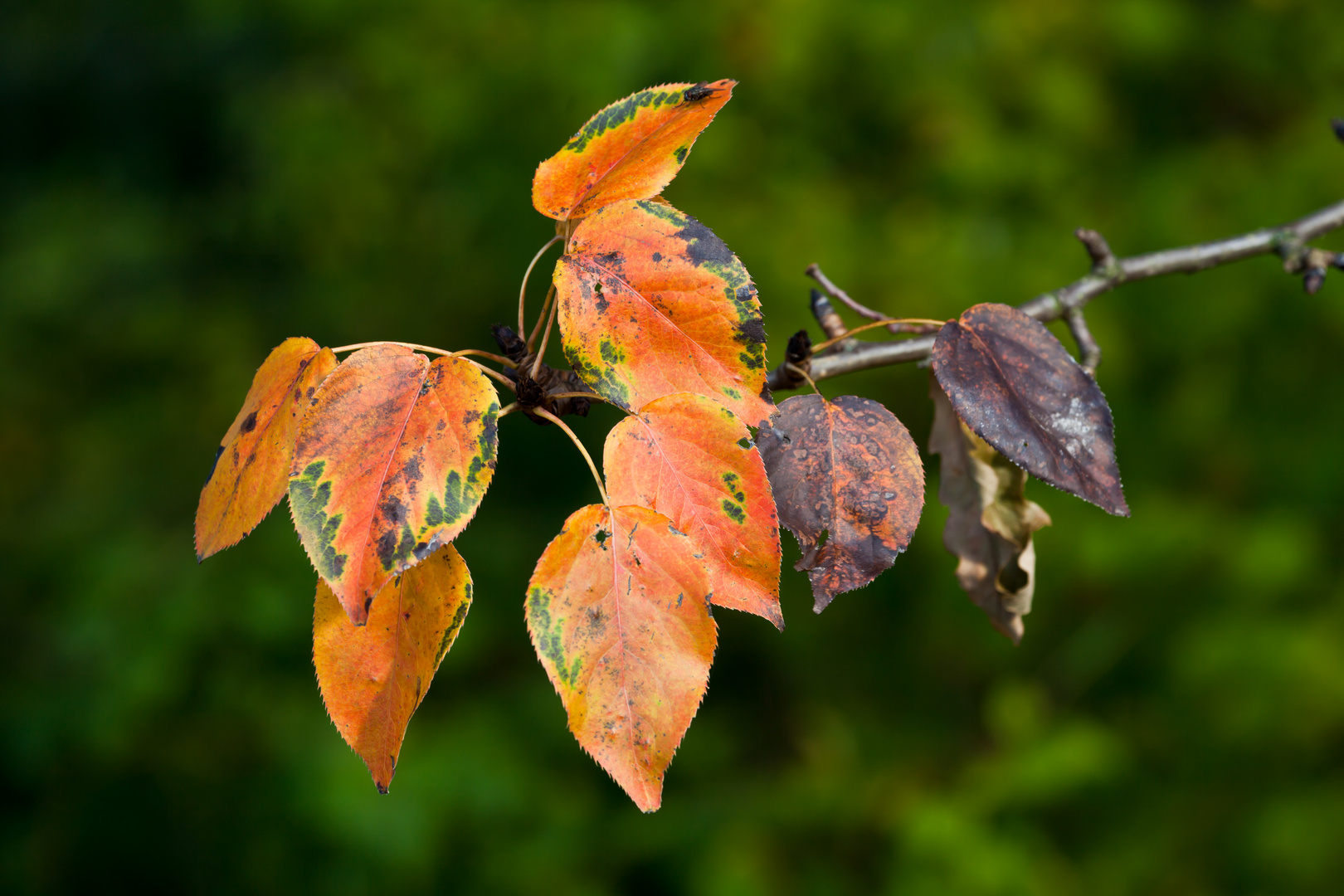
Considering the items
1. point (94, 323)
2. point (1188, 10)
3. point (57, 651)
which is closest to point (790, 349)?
point (1188, 10)

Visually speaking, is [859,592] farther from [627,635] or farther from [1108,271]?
[627,635]

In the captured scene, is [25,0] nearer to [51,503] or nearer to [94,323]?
[94,323]

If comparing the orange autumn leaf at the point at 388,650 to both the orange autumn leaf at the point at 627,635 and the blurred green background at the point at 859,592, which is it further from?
the blurred green background at the point at 859,592

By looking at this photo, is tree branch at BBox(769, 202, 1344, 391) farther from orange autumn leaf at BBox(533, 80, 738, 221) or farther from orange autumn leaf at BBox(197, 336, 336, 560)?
orange autumn leaf at BBox(197, 336, 336, 560)

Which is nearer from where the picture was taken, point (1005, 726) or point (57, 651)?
point (1005, 726)

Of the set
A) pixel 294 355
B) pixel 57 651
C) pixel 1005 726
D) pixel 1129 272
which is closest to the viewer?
pixel 294 355

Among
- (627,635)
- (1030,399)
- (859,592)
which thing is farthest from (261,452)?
(859,592)

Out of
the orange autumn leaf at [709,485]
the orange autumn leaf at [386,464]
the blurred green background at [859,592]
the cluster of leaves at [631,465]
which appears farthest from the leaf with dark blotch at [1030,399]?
the blurred green background at [859,592]
